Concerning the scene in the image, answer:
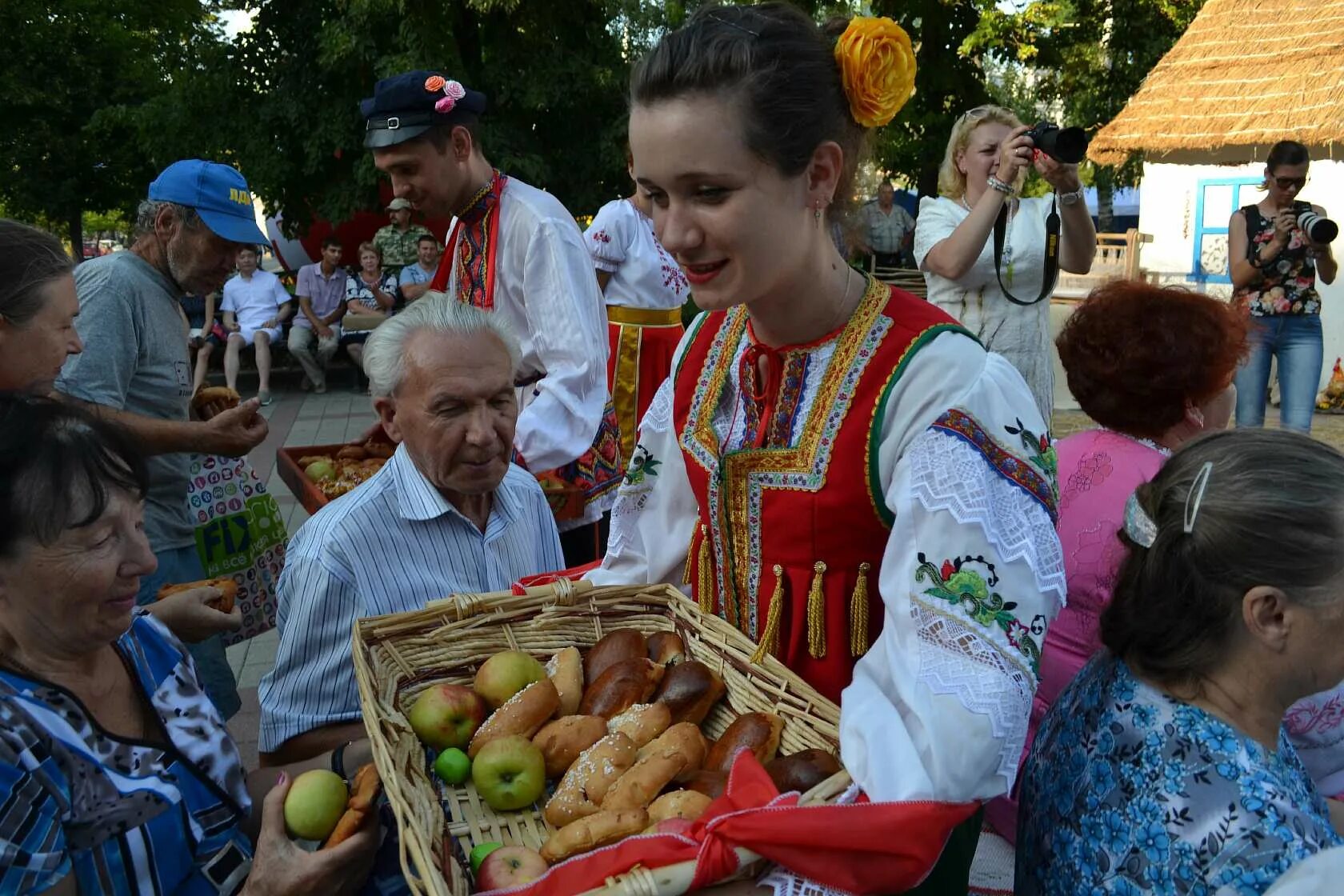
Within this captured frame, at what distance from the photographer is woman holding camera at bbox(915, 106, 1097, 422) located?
3932 millimetres

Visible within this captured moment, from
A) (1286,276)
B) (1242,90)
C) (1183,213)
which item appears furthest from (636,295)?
(1183,213)

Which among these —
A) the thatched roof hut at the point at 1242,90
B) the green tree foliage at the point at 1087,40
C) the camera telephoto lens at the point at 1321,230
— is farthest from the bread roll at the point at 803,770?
the green tree foliage at the point at 1087,40

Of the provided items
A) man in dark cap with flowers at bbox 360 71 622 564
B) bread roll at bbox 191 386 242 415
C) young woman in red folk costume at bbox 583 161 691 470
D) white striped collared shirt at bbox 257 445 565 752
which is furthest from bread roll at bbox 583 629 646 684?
young woman in red folk costume at bbox 583 161 691 470

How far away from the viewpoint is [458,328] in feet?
8.11

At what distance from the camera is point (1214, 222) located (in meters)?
11.3

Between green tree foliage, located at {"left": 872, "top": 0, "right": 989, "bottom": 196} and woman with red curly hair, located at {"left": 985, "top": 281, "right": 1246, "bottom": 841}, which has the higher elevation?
green tree foliage, located at {"left": 872, "top": 0, "right": 989, "bottom": 196}

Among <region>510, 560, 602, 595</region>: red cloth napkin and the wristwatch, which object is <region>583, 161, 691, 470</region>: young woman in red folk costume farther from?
<region>510, 560, 602, 595</region>: red cloth napkin

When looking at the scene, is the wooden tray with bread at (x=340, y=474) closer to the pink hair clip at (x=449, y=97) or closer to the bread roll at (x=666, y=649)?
the pink hair clip at (x=449, y=97)

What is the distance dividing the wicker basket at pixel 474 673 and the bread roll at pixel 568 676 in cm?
7

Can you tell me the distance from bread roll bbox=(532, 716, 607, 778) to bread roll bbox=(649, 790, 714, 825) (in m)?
0.22

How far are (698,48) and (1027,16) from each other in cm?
1665

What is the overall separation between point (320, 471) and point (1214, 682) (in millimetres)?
2819

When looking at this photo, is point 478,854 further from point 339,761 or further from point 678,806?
point 339,761

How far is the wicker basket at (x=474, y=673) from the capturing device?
127 centimetres
